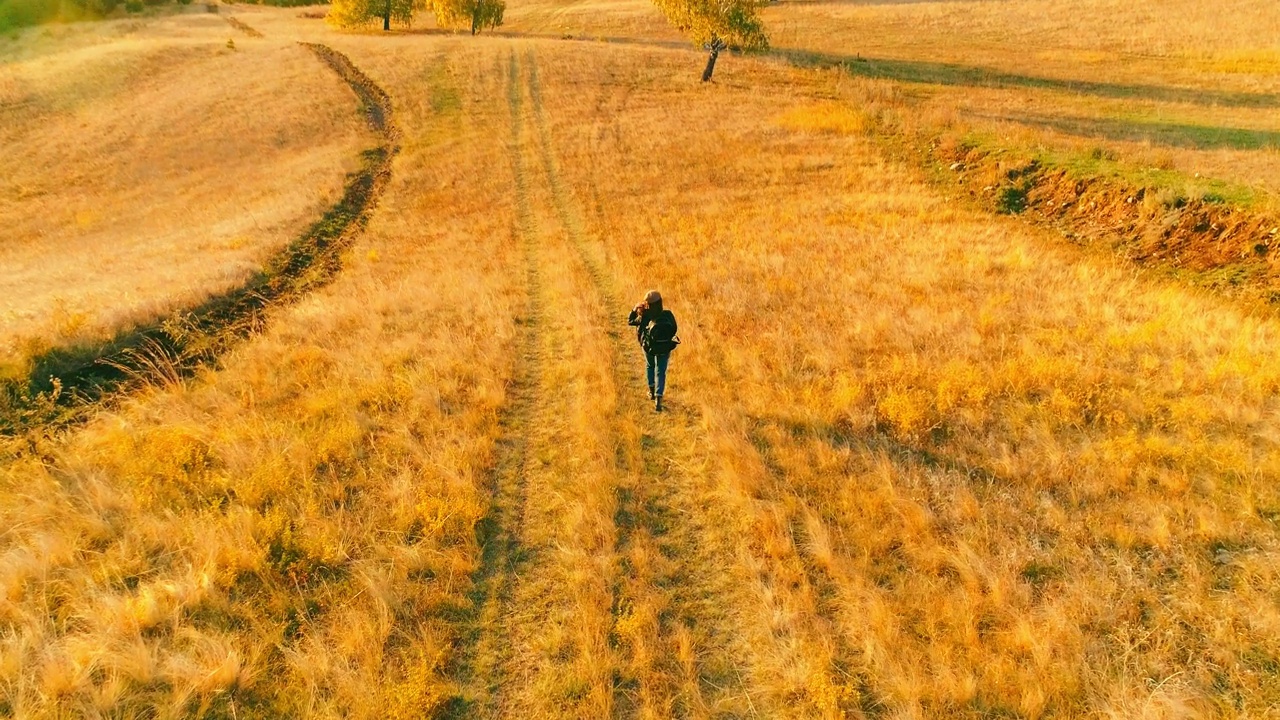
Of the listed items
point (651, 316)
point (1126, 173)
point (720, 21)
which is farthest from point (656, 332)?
point (720, 21)

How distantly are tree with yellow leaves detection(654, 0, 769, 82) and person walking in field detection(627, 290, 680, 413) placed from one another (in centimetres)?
3792

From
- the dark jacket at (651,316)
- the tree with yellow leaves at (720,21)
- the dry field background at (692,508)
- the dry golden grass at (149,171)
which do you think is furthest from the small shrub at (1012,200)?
the tree with yellow leaves at (720,21)

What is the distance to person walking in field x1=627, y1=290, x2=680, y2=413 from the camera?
386 inches

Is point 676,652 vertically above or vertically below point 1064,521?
below

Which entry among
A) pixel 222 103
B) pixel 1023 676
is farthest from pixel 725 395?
pixel 222 103

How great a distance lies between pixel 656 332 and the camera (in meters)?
9.84

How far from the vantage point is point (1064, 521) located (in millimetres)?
7359

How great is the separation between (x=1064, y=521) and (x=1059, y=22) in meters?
66.0

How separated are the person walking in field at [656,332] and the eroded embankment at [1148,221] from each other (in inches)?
501

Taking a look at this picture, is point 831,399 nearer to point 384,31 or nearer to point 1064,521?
point 1064,521

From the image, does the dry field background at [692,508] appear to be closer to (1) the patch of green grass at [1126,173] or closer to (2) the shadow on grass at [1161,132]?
(1) the patch of green grass at [1126,173]

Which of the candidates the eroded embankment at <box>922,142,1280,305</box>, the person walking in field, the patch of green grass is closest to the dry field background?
the person walking in field

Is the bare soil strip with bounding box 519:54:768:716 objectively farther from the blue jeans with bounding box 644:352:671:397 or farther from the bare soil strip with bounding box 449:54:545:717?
the bare soil strip with bounding box 449:54:545:717

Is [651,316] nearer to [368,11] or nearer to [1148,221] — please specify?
[1148,221]
